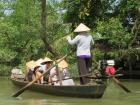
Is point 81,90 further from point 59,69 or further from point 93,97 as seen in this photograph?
point 59,69

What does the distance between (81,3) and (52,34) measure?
457 centimetres

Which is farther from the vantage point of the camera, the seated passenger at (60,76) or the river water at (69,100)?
the seated passenger at (60,76)

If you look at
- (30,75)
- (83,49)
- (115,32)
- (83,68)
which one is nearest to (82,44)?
(83,49)

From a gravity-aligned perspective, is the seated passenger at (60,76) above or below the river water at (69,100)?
above

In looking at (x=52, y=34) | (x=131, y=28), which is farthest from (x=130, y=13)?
(x=52, y=34)

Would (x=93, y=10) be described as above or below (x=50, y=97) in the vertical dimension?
above

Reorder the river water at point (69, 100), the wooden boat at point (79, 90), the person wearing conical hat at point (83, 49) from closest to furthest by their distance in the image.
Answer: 1. the river water at point (69, 100)
2. the wooden boat at point (79, 90)
3. the person wearing conical hat at point (83, 49)

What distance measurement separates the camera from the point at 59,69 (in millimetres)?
13547

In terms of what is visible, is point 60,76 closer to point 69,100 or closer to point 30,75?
point 69,100

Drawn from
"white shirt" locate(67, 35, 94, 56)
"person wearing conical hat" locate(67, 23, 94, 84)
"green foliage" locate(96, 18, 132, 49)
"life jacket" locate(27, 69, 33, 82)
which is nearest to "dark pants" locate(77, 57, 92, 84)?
"person wearing conical hat" locate(67, 23, 94, 84)

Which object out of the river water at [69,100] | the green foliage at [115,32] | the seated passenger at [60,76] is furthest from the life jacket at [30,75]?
the green foliage at [115,32]

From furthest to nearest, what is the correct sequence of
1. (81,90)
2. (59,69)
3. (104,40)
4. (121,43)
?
(104,40), (121,43), (59,69), (81,90)

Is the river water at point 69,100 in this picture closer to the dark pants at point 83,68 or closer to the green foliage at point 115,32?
the dark pants at point 83,68

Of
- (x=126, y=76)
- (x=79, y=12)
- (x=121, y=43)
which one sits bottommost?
(x=126, y=76)
